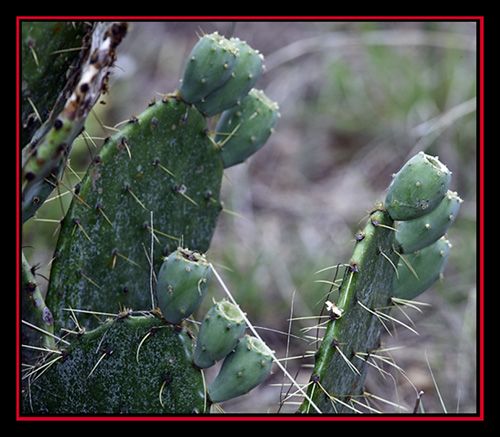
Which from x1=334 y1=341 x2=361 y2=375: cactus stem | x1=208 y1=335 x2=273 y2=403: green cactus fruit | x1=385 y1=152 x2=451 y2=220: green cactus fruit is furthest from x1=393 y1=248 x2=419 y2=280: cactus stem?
x1=208 y1=335 x2=273 y2=403: green cactus fruit

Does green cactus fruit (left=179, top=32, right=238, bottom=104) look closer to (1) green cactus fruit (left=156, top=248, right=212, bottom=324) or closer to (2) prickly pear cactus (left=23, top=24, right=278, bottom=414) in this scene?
(2) prickly pear cactus (left=23, top=24, right=278, bottom=414)

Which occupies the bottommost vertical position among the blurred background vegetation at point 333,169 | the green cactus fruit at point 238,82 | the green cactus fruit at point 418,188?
the blurred background vegetation at point 333,169

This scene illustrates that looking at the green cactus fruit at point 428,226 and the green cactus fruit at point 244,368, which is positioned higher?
the green cactus fruit at point 428,226

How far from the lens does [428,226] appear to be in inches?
49.3

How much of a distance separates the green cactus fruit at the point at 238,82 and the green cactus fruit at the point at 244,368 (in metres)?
0.58

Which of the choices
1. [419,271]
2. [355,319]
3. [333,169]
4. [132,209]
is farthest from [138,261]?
[333,169]

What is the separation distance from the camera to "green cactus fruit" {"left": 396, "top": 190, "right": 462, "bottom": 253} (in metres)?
1.25

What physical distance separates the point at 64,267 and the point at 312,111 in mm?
2599

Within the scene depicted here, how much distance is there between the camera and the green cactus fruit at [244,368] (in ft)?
3.72

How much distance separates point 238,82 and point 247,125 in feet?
0.46

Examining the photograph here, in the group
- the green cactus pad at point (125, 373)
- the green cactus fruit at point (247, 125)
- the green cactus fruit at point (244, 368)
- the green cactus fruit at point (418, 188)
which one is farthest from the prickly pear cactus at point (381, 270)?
the green cactus fruit at point (247, 125)

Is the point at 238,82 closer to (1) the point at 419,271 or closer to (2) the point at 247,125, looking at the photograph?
(2) the point at 247,125

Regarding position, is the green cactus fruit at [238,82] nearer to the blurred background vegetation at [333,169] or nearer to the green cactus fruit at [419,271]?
the green cactus fruit at [419,271]
